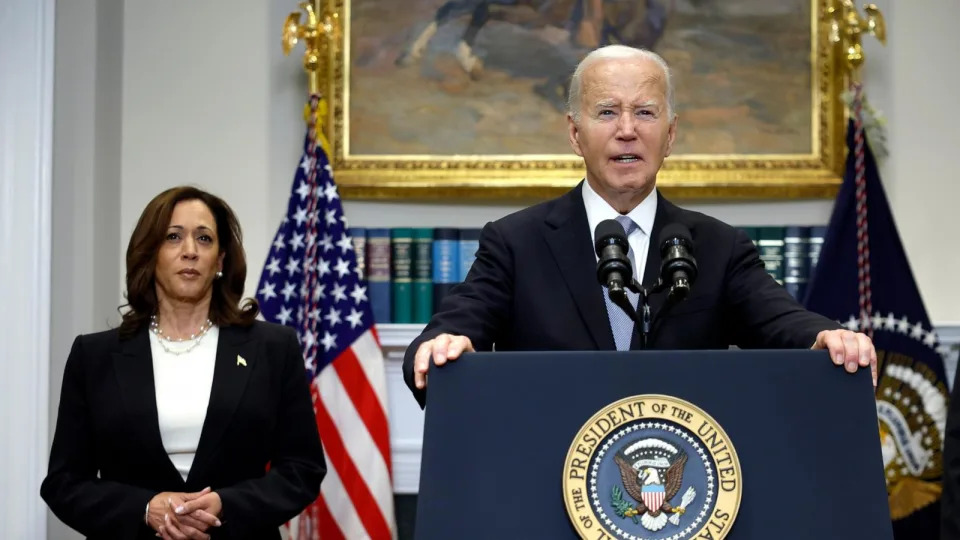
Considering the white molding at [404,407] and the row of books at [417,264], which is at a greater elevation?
the row of books at [417,264]

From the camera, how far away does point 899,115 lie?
566 centimetres

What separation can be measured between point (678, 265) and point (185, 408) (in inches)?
78.7

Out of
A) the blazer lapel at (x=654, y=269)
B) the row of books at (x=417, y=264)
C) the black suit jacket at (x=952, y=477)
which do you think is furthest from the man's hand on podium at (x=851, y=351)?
the row of books at (x=417, y=264)

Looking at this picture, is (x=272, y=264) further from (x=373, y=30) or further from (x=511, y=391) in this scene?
(x=511, y=391)

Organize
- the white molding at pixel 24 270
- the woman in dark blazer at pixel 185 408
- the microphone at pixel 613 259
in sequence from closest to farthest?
the microphone at pixel 613 259
the woman in dark blazer at pixel 185 408
the white molding at pixel 24 270

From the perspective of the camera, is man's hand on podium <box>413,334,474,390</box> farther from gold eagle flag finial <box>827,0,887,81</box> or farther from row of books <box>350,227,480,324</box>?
gold eagle flag finial <box>827,0,887,81</box>

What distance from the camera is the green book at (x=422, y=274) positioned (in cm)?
553

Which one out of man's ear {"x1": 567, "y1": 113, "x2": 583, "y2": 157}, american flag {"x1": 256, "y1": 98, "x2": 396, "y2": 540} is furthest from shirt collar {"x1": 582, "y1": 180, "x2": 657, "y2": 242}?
american flag {"x1": 256, "y1": 98, "x2": 396, "y2": 540}

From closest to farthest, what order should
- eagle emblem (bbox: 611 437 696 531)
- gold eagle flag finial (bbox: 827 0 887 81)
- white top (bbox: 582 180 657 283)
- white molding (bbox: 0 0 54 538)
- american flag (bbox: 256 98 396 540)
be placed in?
eagle emblem (bbox: 611 437 696 531)
white top (bbox: 582 180 657 283)
white molding (bbox: 0 0 54 538)
american flag (bbox: 256 98 396 540)
gold eagle flag finial (bbox: 827 0 887 81)

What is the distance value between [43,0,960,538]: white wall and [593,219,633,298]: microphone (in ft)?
11.5

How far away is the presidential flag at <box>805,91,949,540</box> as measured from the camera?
17.0ft

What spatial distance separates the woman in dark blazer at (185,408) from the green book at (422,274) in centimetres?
160

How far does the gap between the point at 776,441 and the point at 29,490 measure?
385 centimetres

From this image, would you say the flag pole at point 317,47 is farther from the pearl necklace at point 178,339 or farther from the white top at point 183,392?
the white top at point 183,392
